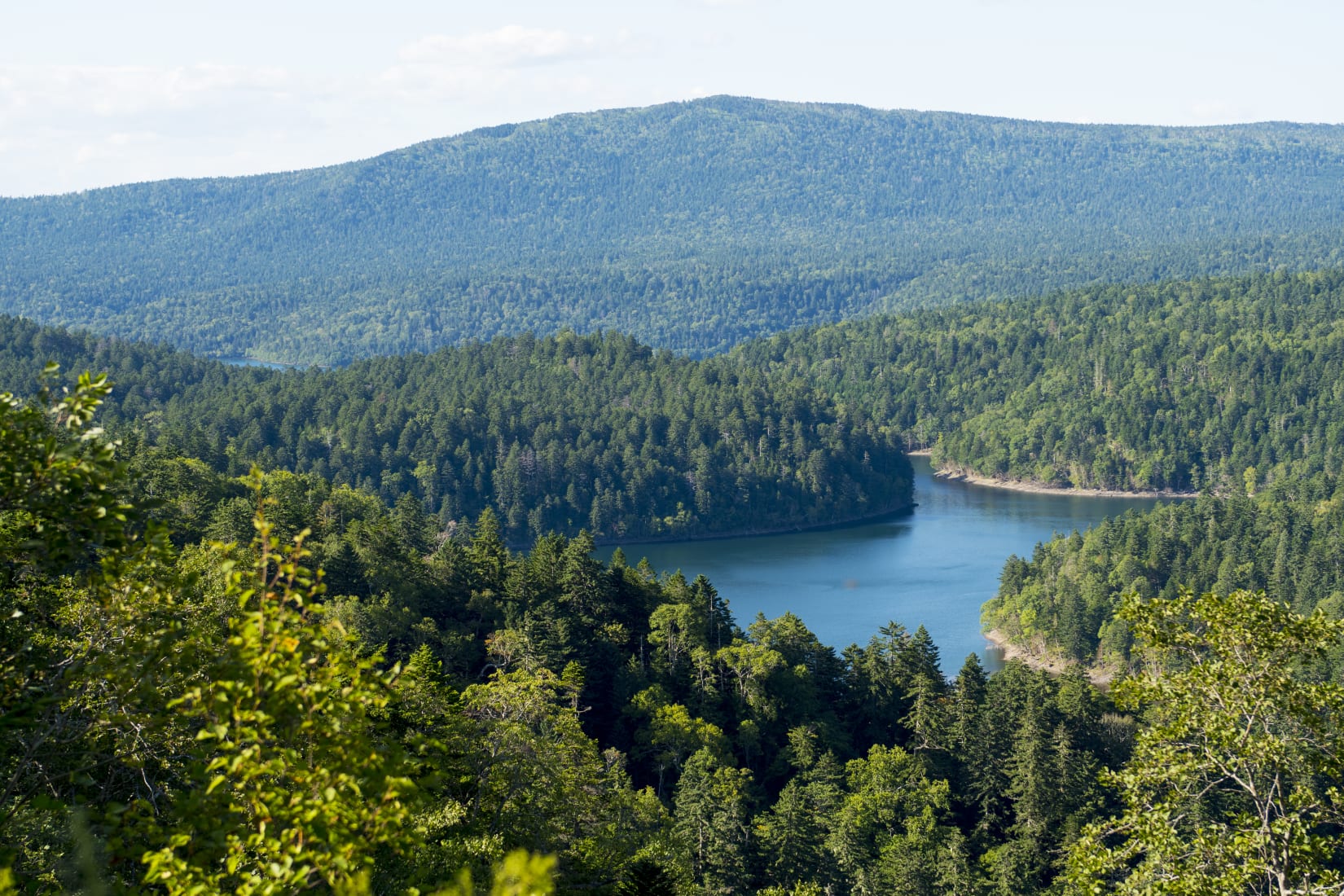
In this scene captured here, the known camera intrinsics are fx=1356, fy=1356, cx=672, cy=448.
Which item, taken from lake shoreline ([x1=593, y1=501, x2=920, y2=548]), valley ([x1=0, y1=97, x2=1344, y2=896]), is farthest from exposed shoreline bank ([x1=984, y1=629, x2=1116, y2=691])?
lake shoreline ([x1=593, y1=501, x2=920, y2=548])

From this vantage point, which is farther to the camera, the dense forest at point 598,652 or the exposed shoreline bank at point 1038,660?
the exposed shoreline bank at point 1038,660

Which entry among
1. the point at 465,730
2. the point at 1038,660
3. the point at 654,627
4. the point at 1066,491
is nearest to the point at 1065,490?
the point at 1066,491

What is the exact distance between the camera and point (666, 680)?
5434cm

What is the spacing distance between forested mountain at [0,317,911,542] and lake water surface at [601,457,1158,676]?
664 cm

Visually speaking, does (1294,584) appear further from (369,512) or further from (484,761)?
(484,761)

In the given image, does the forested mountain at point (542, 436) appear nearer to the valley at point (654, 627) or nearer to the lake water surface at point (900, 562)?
the valley at point (654, 627)

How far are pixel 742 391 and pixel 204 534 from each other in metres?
111

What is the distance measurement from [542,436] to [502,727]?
119048mm

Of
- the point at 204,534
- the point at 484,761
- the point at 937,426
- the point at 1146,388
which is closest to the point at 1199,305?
the point at 1146,388

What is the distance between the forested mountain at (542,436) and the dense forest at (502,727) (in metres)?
61.3

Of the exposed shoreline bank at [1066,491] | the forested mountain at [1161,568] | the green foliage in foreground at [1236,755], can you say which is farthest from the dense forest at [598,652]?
the exposed shoreline bank at [1066,491]

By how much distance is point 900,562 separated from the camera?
375 ft

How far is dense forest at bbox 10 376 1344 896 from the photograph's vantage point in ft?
28.5

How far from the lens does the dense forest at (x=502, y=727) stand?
28.5 feet
